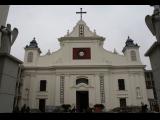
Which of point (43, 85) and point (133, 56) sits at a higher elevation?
point (133, 56)

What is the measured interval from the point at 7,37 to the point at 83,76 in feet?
73.3

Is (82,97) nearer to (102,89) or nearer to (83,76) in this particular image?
(83,76)

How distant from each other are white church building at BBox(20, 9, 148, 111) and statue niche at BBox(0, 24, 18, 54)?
21.2m

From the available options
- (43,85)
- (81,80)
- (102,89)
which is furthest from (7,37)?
(43,85)

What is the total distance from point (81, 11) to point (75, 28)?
316 cm

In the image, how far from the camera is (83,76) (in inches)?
1056

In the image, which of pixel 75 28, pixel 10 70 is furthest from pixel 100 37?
pixel 10 70

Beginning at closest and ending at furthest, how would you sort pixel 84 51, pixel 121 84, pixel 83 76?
pixel 83 76
pixel 121 84
pixel 84 51

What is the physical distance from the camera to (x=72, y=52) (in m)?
28.4

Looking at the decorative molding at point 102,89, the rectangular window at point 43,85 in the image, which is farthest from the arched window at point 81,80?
the rectangular window at point 43,85

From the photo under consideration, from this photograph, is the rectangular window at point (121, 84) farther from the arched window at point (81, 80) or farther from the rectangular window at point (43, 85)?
the rectangular window at point (43, 85)

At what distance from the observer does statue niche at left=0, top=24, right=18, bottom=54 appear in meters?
4.57
